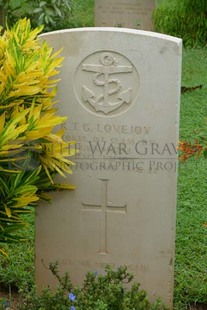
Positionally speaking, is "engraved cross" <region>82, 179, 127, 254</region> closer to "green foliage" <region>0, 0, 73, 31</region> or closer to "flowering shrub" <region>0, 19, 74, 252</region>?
"flowering shrub" <region>0, 19, 74, 252</region>

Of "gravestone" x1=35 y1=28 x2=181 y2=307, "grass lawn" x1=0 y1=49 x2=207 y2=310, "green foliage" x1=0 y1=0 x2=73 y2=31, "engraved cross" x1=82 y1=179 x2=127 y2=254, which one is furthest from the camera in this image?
"green foliage" x1=0 y1=0 x2=73 y2=31

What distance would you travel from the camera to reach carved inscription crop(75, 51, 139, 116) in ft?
12.9

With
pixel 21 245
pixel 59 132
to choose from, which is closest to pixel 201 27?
pixel 21 245

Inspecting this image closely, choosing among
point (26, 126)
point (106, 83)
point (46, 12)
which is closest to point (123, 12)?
point (46, 12)

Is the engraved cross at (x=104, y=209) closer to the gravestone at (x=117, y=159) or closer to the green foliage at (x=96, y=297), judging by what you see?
the gravestone at (x=117, y=159)

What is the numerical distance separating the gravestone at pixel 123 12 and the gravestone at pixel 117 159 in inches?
267

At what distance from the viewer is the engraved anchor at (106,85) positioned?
3.93 m

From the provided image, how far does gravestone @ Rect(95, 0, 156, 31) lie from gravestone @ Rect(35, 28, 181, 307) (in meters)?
6.78

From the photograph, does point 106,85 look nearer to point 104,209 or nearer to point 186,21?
point 104,209

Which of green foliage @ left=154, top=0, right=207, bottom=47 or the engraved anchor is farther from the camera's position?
green foliage @ left=154, top=0, right=207, bottom=47

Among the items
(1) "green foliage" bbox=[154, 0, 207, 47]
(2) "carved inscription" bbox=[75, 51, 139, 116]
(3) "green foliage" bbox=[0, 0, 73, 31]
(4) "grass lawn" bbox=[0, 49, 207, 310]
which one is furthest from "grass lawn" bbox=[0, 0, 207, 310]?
(3) "green foliage" bbox=[0, 0, 73, 31]

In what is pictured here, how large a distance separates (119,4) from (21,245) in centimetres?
624

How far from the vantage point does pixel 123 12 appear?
10672mm

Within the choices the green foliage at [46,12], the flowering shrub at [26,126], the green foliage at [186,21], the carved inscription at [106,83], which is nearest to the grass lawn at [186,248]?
the carved inscription at [106,83]
